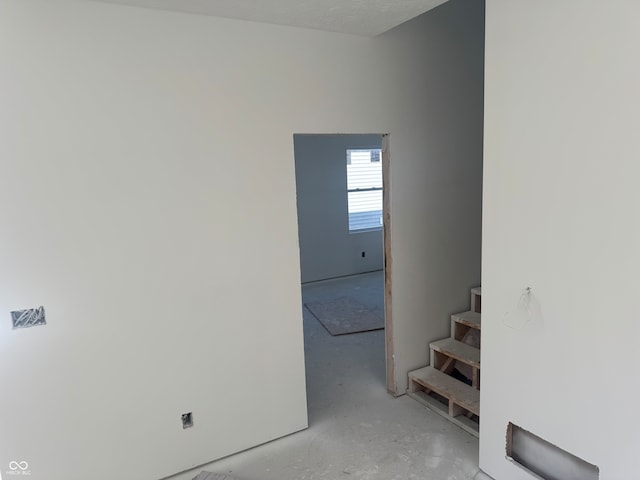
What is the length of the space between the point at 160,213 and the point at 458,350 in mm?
2364

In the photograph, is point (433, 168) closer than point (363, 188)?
Yes

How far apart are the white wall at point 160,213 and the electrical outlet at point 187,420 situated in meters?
0.03

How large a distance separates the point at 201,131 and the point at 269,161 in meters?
0.44

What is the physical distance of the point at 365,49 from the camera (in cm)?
289

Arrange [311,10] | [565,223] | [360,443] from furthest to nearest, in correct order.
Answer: [360,443] → [311,10] → [565,223]

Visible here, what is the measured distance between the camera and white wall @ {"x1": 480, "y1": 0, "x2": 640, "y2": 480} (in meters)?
1.71

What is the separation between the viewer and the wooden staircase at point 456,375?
2.98 metres

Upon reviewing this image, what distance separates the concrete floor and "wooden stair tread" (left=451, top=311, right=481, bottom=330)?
730 millimetres

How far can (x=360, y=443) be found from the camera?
2807 millimetres

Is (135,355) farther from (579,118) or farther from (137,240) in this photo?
(579,118)

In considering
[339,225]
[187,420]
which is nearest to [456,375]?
[187,420]

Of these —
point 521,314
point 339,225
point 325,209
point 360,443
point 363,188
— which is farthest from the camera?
point 363,188

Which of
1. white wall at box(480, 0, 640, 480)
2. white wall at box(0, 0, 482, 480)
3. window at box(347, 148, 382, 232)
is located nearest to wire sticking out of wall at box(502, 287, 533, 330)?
white wall at box(480, 0, 640, 480)

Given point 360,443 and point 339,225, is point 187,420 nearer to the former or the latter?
point 360,443
